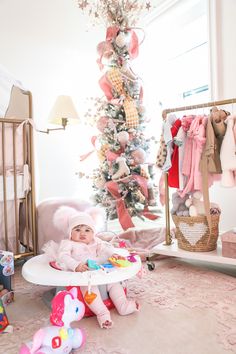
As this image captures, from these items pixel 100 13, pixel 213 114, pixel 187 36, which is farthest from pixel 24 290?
pixel 187 36

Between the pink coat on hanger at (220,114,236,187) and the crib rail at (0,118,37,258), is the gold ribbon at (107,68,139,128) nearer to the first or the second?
the crib rail at (0,118,37,258)

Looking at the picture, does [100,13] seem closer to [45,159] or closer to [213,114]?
[45,159]

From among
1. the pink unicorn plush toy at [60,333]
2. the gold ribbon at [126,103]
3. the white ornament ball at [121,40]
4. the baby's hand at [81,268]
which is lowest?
the pink unicorn plush toy at [60,333]

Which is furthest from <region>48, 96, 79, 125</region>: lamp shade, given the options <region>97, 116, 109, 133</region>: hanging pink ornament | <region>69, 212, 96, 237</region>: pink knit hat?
<region>69, 212, 96, 237</region>: pink knit hat

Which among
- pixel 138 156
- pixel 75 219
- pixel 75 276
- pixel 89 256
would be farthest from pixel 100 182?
pixel 75 276

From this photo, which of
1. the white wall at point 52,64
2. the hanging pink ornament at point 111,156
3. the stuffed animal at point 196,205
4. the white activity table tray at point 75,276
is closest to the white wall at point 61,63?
the white wall at point 52,64

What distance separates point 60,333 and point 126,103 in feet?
7.34

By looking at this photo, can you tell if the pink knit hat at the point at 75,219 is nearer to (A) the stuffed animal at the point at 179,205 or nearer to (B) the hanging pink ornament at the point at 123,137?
(A) the stuffed animal at the point at 179,205

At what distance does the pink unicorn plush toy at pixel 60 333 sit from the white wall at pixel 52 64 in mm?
2090

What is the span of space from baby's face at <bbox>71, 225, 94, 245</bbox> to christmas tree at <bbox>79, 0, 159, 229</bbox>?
1124mm

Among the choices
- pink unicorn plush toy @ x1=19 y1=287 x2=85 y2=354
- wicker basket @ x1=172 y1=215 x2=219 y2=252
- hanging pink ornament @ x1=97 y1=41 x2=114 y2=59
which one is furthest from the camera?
hanging pink ornament @ x1=97 y1=41 x2=114 y2=59

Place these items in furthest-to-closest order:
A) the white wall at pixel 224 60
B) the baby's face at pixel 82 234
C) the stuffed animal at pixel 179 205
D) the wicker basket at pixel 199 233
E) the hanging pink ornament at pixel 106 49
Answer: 1. the hanging pink ornament at pixel 106 49
2. the white wall at pixel 224 60
3. the stuffed animal at pixel 179 205
4. the wicker basket at pixel 199 233
5. the baby's face at pixel 82 234

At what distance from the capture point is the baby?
4.67 ft

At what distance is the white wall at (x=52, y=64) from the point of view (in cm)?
309
